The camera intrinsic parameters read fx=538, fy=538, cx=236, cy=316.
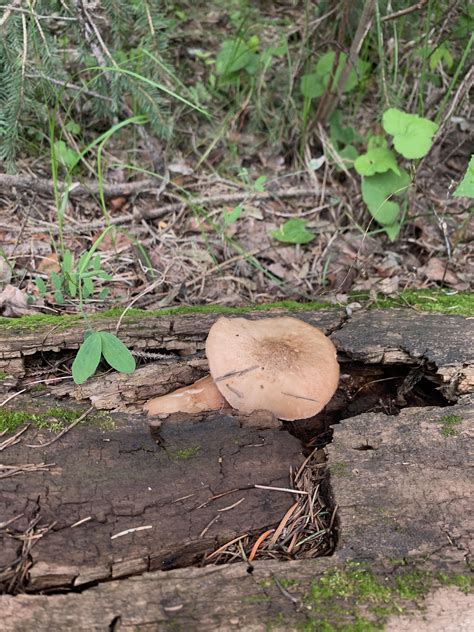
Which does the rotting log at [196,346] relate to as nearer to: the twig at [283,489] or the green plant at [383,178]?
the twig at [283,489]

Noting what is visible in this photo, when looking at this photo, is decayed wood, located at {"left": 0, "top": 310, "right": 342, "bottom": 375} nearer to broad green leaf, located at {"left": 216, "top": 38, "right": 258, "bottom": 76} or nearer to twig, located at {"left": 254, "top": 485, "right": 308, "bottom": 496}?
twig, located at {"left": 254, "top": 485, "right": 308, "bottom": 496}

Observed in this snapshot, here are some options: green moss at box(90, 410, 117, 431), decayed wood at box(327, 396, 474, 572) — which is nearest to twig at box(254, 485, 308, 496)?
decayed wood at box(327, 396, 474, 572)

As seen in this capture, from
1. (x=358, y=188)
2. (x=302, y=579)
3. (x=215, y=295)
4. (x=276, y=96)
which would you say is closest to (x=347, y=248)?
(x=358, y=188)

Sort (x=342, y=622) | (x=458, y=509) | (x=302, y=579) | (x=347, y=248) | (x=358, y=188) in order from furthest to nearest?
(x=358, y=188) → (x=347, y=248) → (x=458, y=509) → (x=302, y=579) → (x=342, y=622)

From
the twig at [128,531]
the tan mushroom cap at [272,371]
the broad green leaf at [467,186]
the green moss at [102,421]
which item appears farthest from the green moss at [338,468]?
the broad green leaf at [467,186]

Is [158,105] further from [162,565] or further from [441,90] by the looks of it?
[162,565]

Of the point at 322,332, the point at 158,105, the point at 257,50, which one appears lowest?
the point at 322,332

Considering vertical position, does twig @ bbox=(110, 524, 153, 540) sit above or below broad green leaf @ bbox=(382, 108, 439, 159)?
below
